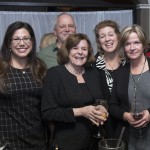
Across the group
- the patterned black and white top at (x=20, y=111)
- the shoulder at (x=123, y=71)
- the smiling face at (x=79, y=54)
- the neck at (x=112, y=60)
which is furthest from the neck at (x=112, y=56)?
the patterned black and white top at (x=20, y=111)

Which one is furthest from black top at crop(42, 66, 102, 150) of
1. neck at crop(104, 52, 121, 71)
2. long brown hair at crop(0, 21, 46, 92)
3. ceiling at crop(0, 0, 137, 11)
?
ceiling at crop(0, 0, 137, 11)

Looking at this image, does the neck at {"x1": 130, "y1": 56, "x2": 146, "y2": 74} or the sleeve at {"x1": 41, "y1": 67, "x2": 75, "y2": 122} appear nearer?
the sleeve at {"x1": 41, "y1": 67, "x2": 75, "y2": 122}

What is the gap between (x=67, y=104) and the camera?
6.75ft

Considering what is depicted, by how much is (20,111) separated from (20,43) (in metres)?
0.43

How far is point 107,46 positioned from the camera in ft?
7.97

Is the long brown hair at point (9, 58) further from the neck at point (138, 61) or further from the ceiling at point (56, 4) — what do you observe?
the ceiling at point (56, 4)

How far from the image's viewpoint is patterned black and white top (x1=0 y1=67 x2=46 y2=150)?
206cm

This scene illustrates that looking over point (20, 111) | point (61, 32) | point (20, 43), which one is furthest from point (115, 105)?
point (61, 32)

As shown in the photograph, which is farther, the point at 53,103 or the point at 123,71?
the point at 123,71

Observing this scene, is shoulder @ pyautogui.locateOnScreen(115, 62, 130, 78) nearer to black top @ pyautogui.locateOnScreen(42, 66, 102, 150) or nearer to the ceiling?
black top @ pyautogui.locateOnScreen(42, 66, 102, 150)

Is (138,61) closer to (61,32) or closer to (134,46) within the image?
(134,46)

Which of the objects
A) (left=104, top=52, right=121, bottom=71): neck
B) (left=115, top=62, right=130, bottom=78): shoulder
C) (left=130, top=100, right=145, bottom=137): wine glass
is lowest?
(left=130, top=100, right=145, bottom=137): wine glass

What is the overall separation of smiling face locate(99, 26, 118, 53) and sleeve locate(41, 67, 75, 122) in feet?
1.67

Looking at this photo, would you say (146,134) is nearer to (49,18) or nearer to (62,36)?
(62,36)
